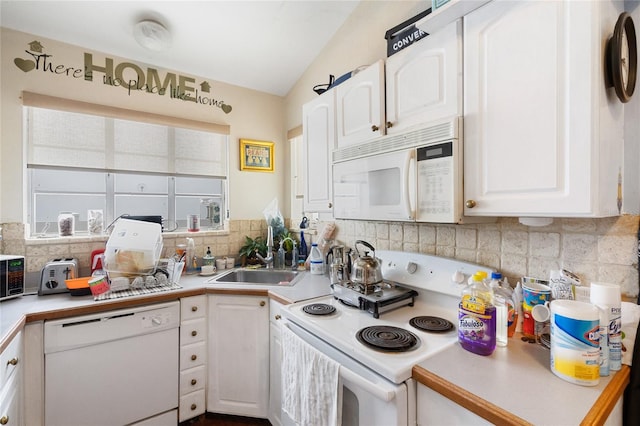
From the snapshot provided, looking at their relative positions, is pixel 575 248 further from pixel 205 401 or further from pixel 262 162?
pixel 262 162

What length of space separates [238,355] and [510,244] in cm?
168

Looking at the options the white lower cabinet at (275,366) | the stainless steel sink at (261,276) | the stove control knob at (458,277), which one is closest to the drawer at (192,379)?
the white lower cabinet at (275,366)

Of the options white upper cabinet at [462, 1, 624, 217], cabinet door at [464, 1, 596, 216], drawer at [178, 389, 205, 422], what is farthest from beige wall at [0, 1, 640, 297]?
drawer at [178, 389, 205, 422]

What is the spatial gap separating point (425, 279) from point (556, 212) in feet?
2.39

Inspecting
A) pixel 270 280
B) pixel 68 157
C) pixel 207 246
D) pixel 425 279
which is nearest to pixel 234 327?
pixel 270 280

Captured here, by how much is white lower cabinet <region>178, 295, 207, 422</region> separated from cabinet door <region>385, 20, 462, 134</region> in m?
1.61

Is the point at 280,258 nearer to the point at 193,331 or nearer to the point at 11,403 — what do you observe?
the point at 193,331

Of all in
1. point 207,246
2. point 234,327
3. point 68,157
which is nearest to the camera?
point 234,327

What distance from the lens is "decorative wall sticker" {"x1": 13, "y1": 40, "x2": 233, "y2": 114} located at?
1902 mm

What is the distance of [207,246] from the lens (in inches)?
98.3

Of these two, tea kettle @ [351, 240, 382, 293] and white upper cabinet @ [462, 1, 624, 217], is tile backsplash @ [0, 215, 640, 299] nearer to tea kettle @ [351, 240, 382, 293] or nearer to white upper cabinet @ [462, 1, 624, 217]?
white upper cabinet @ [462, 1, 624, 217]

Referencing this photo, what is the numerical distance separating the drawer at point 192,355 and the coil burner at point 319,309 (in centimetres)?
88

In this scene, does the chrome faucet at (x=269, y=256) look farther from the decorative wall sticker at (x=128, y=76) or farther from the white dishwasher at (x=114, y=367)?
the decorative wall sticker at (x=128, y=76)

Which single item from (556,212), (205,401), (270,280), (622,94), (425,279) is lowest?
(205,401)
